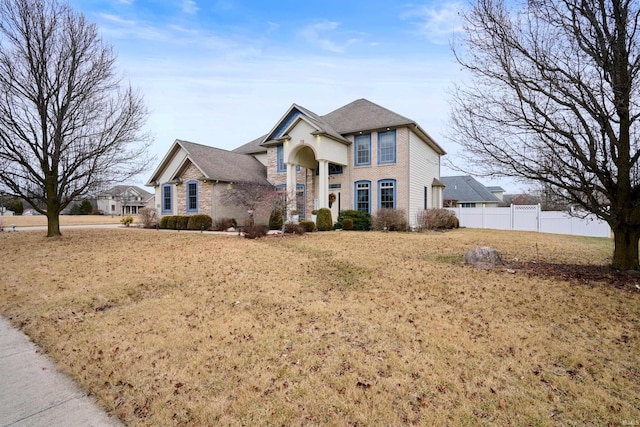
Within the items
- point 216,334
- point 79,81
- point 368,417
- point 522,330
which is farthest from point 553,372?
point 79,81

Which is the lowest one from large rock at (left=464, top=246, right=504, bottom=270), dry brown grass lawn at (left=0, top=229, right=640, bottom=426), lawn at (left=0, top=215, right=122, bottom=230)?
dry brown grass lawn at (left=0, top=229, right=640, bottom=426)

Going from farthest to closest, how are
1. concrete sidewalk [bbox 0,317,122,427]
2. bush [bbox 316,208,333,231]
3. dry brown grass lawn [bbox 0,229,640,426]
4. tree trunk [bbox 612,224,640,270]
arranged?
1. bush [bbox 316,208,333,231]
2. tree trunk [bbox 612,224,640,270]
3. dry brown grass lawn [bbox 0,229,640,426]
4. concrete sidewalk [bbox 0,317,122,427]

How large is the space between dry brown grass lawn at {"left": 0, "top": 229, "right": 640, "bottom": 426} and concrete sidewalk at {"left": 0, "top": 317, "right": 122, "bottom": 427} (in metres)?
0.15

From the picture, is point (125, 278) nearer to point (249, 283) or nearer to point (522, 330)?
point (249, 283)

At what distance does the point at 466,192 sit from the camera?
38.5 meters

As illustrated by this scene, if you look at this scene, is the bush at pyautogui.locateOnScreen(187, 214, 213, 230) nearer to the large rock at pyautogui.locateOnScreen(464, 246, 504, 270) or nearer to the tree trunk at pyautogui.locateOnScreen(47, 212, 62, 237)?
the tree trunk at pyautogui.locateOnScreen(47, 212, 62, 237)

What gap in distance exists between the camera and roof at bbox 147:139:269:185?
2044cm

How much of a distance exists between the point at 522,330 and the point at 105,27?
65.3 feet

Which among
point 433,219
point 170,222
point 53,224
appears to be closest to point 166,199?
point 170,222

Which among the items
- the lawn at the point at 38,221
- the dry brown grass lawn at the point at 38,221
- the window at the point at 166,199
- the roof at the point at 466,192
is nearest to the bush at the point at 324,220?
the window at the point at 166,199

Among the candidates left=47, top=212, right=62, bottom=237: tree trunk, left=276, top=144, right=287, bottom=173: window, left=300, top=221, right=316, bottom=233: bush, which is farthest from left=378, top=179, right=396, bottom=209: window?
left=47, top=212, right=62, bottom=237: tree trunk

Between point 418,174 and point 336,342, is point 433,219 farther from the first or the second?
point 336,342

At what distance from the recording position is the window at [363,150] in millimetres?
19859

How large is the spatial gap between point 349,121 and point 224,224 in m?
10.8
